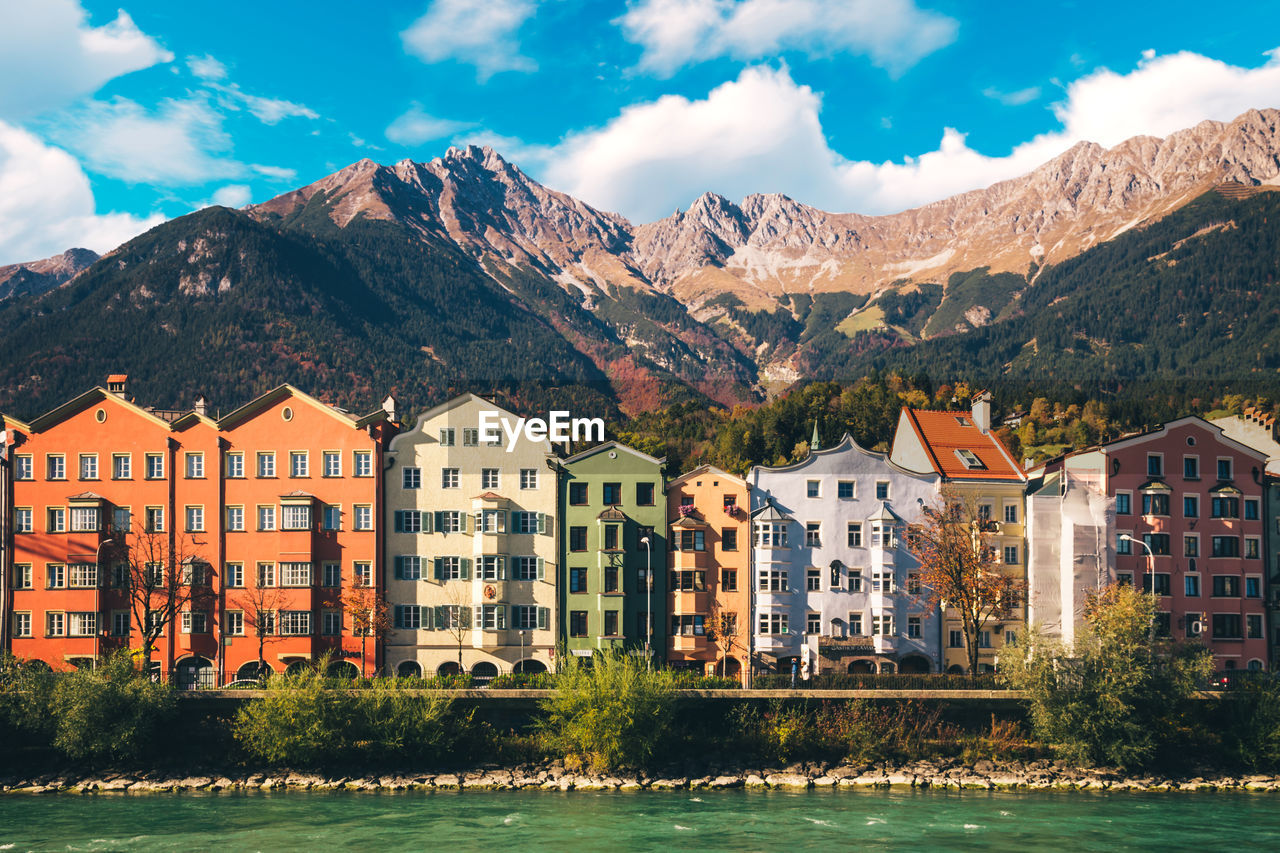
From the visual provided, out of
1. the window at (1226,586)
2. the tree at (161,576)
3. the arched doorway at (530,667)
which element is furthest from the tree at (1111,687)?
the tree at (161,576)

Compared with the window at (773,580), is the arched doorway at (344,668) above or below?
below

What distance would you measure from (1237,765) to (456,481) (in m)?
52.1

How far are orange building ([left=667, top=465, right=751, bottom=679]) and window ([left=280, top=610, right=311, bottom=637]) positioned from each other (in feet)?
81.2

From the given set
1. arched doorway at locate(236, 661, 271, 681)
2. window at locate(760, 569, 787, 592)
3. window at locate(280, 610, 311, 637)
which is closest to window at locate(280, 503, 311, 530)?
window at locate(280, 610, 311, 637)

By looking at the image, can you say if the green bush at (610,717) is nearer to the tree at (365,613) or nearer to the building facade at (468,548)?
the building facade at (468,548)

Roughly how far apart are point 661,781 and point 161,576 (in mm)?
36951

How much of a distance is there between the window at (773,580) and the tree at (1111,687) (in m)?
17.2

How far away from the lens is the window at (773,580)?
79.2 meters

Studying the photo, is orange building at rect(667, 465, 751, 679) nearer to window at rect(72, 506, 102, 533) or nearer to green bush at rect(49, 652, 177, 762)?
green bush at rect(49, 652, 177, 762)

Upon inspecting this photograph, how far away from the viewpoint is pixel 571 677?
6494cm

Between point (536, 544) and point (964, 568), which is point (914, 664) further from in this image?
point (536, 544)

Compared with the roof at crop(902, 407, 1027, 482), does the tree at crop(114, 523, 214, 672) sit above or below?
below

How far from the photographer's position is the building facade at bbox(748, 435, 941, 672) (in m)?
78.9

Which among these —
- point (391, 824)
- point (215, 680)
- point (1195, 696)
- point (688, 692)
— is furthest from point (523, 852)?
point (1195, 696)
